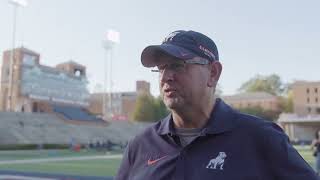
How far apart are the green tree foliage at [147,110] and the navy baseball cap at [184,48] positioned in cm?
7555

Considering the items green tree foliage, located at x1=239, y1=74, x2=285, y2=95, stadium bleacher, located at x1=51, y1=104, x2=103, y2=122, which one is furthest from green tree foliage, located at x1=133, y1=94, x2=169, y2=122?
green tree foliage, located at x1=239, y1=74, x2=285, y2=95

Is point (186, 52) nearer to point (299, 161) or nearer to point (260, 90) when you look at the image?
point (299, 161)

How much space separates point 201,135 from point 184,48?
40 centimetres

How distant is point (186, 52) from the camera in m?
2.26

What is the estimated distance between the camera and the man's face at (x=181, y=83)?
89.4 inches

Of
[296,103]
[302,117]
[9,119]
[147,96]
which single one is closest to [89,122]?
[9,119]

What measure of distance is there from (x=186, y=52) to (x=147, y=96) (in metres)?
77.3

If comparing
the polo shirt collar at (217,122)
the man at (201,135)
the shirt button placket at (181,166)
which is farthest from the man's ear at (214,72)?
the shirt button placket at (181,166)

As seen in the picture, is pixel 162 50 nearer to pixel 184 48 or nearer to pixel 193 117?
pixel 184 48

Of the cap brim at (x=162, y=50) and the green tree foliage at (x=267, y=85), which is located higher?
the green tree foliage at (x=267, y=85)

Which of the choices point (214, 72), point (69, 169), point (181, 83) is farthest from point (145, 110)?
point (181, 83)

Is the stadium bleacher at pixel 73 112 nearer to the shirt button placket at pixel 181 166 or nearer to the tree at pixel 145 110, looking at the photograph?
the tree at pixel 145 110

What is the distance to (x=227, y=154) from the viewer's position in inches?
84.6

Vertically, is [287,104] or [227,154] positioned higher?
[227,154]
